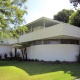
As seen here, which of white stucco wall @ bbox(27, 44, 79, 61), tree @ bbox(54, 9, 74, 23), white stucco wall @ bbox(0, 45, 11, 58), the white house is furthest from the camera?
tree @ bbox(54, 9, 74, 23)

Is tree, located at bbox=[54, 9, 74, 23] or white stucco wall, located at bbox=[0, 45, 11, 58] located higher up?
A: tree, located at bbox=[54, 9, 74, 23]

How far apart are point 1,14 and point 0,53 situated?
21688mm

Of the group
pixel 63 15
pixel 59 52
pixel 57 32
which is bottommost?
pixel 59 52

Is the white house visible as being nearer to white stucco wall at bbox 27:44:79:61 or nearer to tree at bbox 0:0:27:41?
white stucco wall at bbox 27:44:79:61

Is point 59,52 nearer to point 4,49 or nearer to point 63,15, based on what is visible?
point 4,49

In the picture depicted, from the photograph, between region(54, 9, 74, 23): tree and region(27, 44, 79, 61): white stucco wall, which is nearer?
region(27, 44, 79, 61): white stucco wall

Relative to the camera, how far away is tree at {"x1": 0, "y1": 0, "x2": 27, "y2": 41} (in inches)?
673

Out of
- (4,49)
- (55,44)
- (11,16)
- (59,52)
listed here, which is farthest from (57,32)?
(4,49)

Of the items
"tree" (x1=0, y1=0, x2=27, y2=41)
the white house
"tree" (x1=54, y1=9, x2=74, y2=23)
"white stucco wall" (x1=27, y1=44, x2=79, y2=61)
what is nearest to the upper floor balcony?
the white house

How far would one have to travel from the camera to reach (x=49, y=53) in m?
23.3

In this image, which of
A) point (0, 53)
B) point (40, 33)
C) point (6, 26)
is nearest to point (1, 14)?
point (6, 26)

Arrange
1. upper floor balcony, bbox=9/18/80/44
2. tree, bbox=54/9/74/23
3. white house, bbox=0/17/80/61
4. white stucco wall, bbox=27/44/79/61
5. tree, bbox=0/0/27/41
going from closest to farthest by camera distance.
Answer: tree, bbox=0/0/27/41
upper floor balcony, bbox=9/18/80/44
white house, bbox=0/17/80/61
white stucco wall, bbox=27/44/79/61
tree, bbox=54/9/74/23

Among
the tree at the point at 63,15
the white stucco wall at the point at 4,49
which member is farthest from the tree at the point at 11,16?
the tree at the point at 63,15

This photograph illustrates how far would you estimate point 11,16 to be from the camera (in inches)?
721
